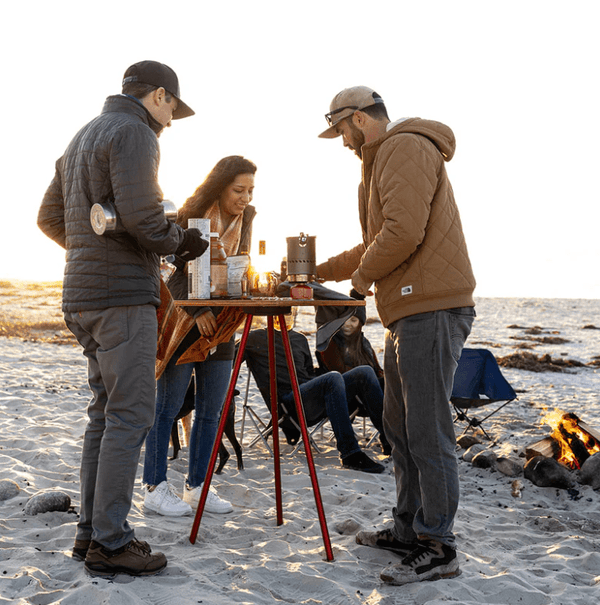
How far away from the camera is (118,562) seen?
2.48 m

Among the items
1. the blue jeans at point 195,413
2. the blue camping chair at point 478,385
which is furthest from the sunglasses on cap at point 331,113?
the blue camping chair at point 478,385

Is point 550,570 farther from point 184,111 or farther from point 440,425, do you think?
point 184,111

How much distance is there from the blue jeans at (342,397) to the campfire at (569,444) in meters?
1.27

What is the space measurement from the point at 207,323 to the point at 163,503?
107 cm

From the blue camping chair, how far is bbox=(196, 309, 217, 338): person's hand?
278 cm

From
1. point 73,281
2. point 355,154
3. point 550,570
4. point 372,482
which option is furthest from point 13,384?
point 550,570

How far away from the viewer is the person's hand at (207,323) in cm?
311

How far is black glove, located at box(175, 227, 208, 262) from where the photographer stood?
2631 mm

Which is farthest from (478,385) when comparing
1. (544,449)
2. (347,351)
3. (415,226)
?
(415,226)

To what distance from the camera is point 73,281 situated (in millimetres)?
2488

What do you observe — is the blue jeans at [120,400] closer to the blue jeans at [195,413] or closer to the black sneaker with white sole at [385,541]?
the blue jeans at [195,413]

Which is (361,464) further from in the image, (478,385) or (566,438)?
(566,438)

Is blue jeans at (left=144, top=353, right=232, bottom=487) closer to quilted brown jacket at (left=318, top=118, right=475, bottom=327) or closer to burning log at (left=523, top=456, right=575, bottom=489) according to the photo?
quilted brown jacket at (left=318, top=118, right=475, bottom=327)

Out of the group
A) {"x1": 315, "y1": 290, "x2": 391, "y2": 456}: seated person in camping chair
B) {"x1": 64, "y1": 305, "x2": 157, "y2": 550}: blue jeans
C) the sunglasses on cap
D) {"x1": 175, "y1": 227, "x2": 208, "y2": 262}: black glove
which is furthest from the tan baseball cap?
{"x1": 315, "y1": 290, "x2": 391, "y2": 456}: seated person in camping chair
